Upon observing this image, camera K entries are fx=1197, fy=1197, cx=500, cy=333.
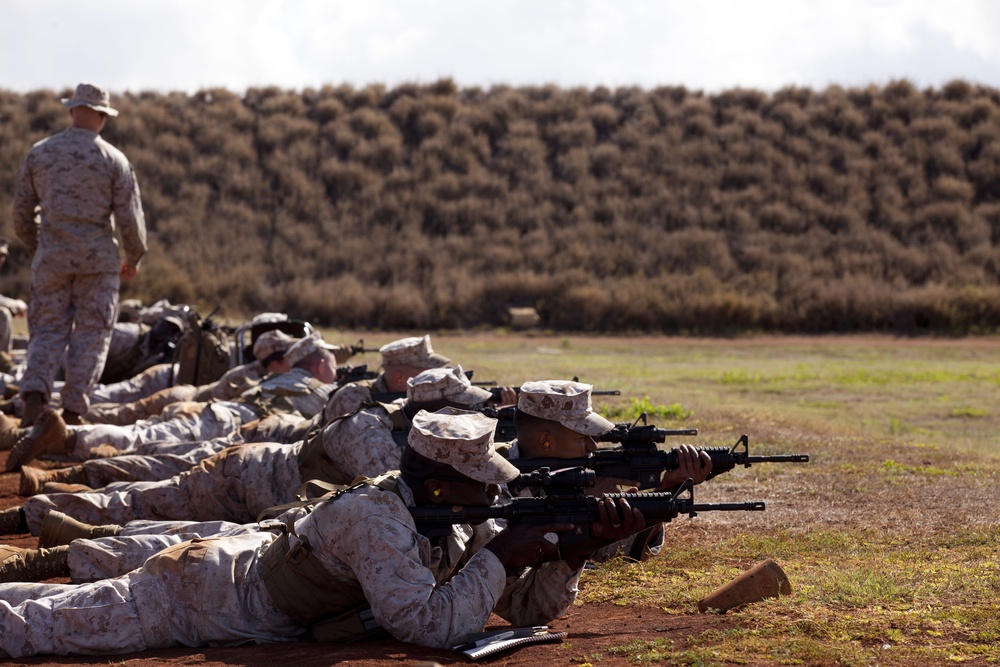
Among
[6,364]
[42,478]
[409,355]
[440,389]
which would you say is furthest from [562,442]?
[6,364]

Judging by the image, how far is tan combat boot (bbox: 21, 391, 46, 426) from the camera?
388 inches

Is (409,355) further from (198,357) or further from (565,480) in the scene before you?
(198,357)

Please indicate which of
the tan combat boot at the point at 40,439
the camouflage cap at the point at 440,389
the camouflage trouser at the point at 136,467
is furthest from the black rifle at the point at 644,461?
the tan combat boot at the point at 40,439

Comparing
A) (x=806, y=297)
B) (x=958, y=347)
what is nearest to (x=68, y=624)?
(x=958, y=347)

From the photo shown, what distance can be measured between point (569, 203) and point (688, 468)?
101ft

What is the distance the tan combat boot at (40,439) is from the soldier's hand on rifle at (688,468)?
14.9 ft

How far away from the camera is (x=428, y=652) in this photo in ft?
15.2

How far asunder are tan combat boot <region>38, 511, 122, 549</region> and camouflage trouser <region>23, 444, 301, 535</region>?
0.63 metres

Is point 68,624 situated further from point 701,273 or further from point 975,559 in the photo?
point 701,273

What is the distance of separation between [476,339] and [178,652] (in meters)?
20.4

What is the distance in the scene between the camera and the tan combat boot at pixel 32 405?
985 centimetres

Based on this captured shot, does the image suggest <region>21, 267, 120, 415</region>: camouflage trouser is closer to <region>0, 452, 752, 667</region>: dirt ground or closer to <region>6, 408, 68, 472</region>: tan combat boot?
<region>6, 408, 68, 472</region>: tan combat boot

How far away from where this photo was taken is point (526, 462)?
5645mm

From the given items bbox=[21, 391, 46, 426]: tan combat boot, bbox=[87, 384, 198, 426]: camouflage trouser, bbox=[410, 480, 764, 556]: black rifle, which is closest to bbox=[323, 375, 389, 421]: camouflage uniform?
bbox=[410, 480, 764, 556]: black rifle
